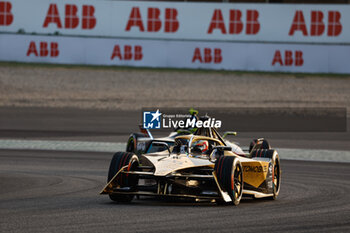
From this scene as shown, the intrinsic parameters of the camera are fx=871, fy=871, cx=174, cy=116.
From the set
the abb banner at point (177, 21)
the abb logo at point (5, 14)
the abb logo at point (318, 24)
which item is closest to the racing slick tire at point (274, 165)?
the abb banner at point (177, 21)

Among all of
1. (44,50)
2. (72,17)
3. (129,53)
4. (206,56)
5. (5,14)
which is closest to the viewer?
(44,50)

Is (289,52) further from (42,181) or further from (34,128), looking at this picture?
(42,181)

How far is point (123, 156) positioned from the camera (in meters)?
12.8

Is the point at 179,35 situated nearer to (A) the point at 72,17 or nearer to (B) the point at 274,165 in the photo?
(A) the point at 72,17

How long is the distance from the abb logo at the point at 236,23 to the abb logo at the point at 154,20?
1798 millimetres

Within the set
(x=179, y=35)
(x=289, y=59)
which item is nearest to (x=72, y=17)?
(x=179, y=35)

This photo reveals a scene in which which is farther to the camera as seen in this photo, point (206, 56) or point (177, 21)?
point (177, 21)

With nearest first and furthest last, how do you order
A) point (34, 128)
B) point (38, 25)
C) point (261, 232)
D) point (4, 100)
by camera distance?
point (261, 232) < point (34, 128) < point (4, 100) < point (38, 25)

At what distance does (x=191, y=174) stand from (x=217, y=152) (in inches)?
54.9

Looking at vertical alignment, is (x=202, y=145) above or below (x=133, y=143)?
above

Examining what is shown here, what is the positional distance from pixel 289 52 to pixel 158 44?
6.09m

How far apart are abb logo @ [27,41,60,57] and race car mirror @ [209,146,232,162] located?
88.3ft

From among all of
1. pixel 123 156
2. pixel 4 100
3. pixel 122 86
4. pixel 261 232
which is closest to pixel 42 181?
pixel 123 156

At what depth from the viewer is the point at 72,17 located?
41.4 m
